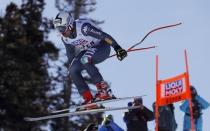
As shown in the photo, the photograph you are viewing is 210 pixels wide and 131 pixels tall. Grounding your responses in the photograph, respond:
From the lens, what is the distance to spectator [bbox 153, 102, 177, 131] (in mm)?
13297

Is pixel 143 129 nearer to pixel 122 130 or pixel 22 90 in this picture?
pixel 122 130

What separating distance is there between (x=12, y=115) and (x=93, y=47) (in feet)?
41.2

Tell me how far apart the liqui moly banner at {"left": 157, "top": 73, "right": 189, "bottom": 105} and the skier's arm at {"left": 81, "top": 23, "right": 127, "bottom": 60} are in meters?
0.96

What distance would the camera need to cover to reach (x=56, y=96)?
29.2m

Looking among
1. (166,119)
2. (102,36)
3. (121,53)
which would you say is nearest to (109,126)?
(166,119)

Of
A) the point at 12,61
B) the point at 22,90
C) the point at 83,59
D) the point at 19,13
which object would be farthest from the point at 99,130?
the point at 19,13

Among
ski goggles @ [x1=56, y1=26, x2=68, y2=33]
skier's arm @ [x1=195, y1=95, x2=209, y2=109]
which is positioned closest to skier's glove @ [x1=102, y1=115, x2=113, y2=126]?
skier's arm @ [x1=195, y1=95, x2=209, y2=109]

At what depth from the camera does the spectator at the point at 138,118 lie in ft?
44.7

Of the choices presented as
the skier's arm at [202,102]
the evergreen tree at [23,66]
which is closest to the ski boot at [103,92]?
the skier's arm at [202,102]

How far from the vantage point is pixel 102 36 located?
13.8 m

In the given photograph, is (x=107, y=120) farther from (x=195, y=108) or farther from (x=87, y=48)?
(x=195, y=108)

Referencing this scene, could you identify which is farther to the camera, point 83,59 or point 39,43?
point 39,43

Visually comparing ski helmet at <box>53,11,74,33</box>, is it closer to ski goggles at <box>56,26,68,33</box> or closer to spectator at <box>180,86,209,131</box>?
ski goggles at <box>56,26,68,33</box>

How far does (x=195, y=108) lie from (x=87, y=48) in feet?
7.89
